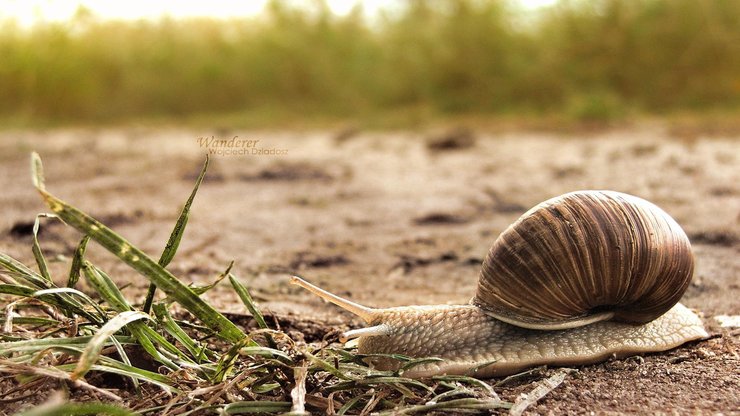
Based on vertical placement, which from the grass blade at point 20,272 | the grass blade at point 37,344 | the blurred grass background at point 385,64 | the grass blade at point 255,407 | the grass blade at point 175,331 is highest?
the blurred grass background at point 385,64

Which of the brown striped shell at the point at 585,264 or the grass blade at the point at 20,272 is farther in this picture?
the brown striped shell at the point at 585,264

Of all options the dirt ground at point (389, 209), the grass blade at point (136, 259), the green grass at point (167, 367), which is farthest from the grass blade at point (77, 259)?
the dirt ground at point (389, 209)

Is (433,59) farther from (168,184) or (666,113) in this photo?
(168,184)

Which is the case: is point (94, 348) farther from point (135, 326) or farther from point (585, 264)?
point (585, 264)

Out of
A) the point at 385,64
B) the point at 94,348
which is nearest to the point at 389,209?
the point at 94,348

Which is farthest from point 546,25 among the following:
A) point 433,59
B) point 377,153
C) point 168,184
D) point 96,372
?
point 96,372

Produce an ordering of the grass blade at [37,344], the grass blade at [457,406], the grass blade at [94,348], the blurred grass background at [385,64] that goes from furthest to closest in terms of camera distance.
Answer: the blurred grass background at [385,64], the grass blade at [457,406], the grass blade at [37,344], the grass blade at [94,348]

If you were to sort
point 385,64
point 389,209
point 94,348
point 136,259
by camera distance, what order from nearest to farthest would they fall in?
point 94,348 < point 136,259 < point 389,209 < point 385,64

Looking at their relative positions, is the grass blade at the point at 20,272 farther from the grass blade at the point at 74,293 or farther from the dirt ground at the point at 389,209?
the dirt ground at the point at 389,209
